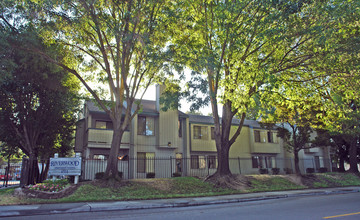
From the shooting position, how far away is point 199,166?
88.8 feet

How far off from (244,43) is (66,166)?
11867mm

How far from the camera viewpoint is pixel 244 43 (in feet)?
47.0

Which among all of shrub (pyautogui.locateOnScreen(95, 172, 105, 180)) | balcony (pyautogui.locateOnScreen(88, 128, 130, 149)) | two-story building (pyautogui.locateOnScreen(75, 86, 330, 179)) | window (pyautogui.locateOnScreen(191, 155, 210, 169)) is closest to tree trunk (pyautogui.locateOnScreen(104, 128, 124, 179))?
two-story building (pyautogui.locateOnScreen(75, 86, 330, 179))

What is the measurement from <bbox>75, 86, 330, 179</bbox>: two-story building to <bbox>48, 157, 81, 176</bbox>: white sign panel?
17.6ft

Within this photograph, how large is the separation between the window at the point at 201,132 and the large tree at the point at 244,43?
32.1 ft

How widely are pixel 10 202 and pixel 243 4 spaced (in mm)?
13856

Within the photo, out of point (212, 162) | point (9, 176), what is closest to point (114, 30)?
point (212, 162)

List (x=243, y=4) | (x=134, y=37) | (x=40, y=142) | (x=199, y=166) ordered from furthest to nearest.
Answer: (x=199, y=166)
(x=40, y=142)
(x=134, y=37)
(x=243, y=4)

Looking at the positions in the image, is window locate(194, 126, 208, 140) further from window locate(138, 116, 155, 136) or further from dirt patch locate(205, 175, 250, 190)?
dirt patch locate(205, 175, 250, 190)

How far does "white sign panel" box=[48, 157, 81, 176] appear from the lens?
14055 mm

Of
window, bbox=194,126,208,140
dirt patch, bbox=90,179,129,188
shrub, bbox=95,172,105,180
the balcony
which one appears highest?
window, bbox=194,126,208,140

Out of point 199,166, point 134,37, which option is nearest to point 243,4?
point 134,37

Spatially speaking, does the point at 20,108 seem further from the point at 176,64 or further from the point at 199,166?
the point at 199,166

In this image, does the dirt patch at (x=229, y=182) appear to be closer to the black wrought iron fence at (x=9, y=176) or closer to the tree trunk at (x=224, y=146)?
the tree trunk at (x=224, y=146)
